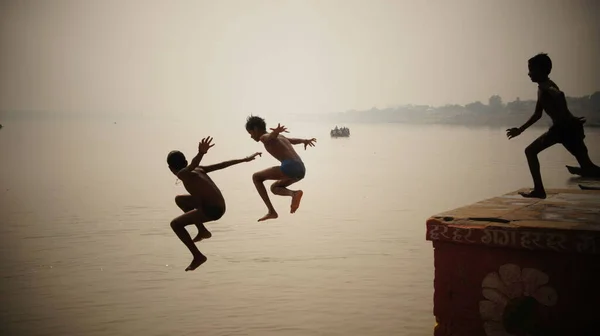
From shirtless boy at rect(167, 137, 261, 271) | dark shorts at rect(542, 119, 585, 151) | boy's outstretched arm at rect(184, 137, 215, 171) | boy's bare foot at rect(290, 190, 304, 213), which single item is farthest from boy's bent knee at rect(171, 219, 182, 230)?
dark shorts at rect(542, 119, 585, 151)

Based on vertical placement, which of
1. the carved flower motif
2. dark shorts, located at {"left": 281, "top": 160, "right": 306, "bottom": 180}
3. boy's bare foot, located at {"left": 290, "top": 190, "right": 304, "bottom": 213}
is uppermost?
dark shorts, located at {"left": 281, "top": 160, "right": 306, "bottom": 180}

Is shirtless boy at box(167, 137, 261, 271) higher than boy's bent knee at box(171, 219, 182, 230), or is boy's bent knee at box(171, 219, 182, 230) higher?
shirtless boy at box(167, 137, 261, 271)

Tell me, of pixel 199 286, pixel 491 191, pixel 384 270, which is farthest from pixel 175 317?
pixel 491 191

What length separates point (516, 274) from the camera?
25.1ft

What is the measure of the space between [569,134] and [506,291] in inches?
126

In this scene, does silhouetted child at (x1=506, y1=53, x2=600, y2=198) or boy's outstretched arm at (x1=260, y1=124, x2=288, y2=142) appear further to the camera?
silhouetted child at (x1=506, y1=53, x2=600, y2=198)

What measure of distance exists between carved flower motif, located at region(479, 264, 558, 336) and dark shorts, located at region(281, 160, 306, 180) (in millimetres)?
2810

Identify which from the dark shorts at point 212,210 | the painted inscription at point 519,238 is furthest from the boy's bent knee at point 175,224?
the painted inscription at point 519,238

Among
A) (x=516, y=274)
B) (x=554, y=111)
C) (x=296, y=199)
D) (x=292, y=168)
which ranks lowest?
(x=516, y=274)

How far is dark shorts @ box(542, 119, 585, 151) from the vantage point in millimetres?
9766

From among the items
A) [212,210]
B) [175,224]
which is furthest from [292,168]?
[175,224]

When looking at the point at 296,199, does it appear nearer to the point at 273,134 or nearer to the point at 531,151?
the point at 273,134

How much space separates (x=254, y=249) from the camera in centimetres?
2734

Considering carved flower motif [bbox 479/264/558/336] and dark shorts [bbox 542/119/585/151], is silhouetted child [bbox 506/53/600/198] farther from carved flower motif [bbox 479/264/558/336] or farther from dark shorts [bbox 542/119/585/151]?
carved flower motif [bbox 479/264/558/336]
